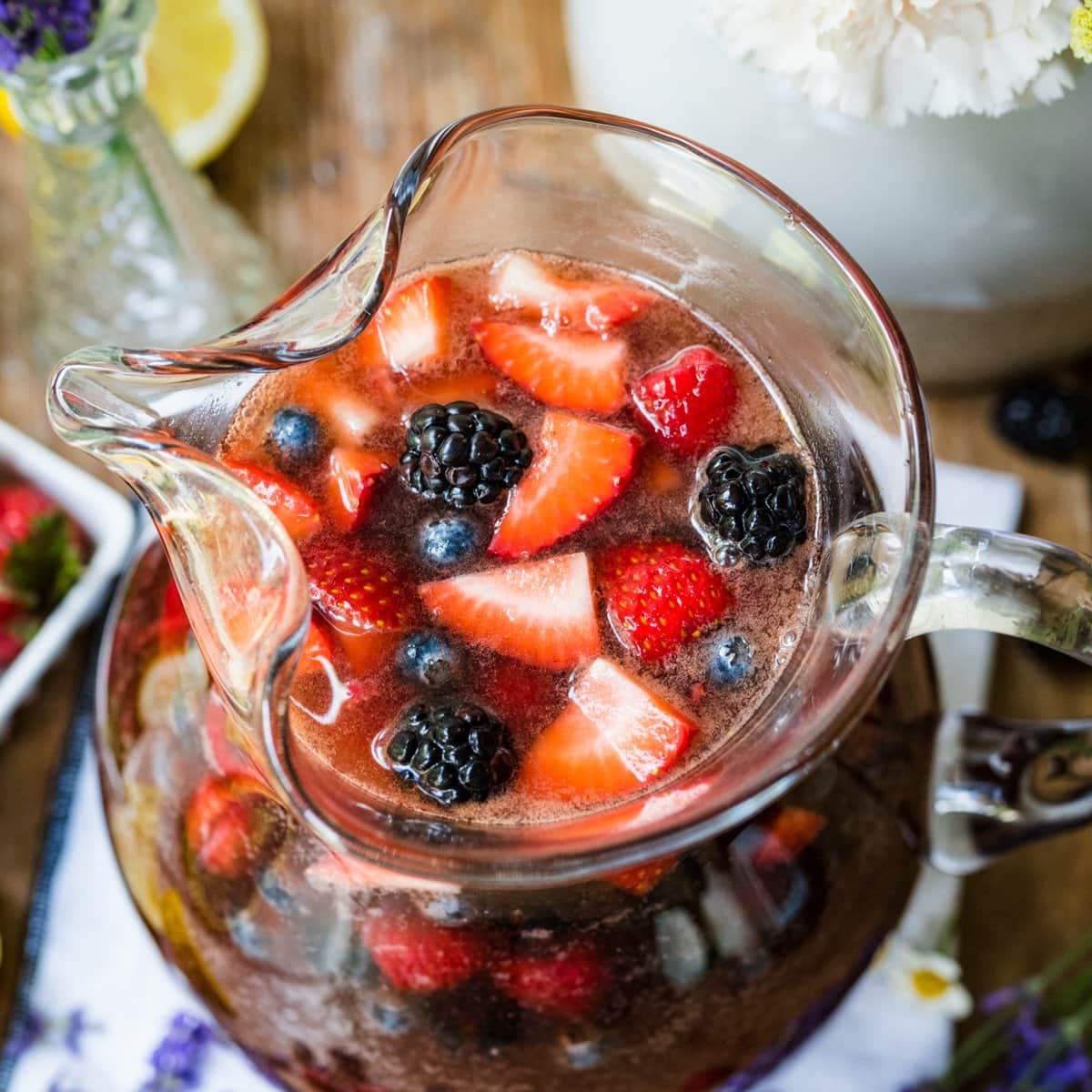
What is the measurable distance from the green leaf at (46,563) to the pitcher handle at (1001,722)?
87 centimetres

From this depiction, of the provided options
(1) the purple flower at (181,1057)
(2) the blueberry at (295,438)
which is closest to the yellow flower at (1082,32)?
(2) the blueberry at (295,438)

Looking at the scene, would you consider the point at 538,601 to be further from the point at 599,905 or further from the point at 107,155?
the point at 107,155

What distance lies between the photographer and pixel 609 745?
847 millimetres

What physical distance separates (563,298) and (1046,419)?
750 mm

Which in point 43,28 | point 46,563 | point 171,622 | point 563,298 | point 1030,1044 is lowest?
point 1030,1044

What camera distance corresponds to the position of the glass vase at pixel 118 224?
132 cm

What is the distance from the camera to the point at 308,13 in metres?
1.71

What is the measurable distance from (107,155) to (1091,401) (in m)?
1.08

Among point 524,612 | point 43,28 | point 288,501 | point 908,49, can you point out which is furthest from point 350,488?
point 43,28

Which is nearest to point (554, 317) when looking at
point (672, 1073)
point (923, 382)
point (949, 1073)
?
point (672, 1073)

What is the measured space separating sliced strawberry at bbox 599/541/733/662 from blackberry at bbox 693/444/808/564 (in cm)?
2

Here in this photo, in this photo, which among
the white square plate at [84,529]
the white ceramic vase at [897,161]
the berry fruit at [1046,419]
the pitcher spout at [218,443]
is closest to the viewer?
the pitcher spout at [218,443]

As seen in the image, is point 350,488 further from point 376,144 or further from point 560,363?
point 376,144

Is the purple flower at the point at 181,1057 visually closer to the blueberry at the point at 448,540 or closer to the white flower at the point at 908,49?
the blueberry at the point at 448,540
